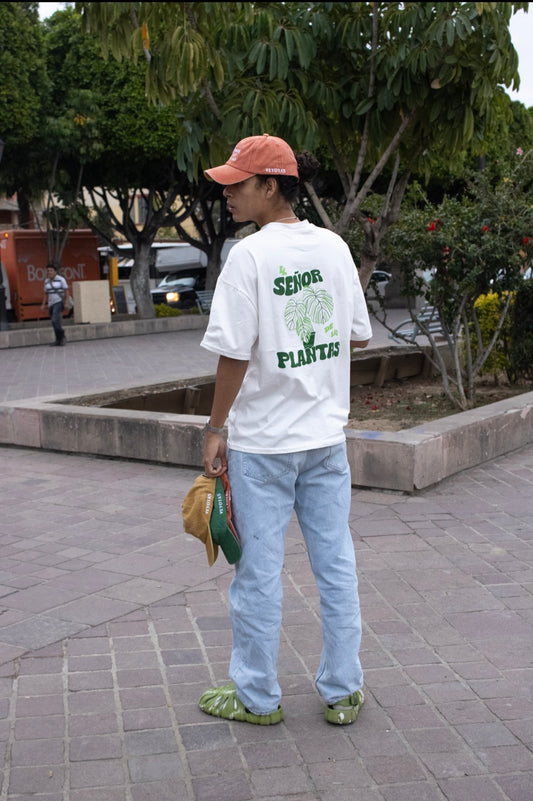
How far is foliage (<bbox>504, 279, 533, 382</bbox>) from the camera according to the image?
28.6 ft

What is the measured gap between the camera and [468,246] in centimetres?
719

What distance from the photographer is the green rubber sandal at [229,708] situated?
3031 millimetres

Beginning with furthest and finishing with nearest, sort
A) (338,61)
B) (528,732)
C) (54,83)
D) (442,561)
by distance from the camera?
(54,83) < (338,61) < (442,561) < (528,732)

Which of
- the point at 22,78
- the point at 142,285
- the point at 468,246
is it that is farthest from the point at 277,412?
the point at 142,285

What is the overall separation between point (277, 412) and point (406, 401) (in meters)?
5.91

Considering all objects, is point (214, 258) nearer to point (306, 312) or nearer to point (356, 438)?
point (356, 438)

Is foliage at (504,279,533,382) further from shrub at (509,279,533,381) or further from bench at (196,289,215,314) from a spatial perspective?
bench at (196,289,215,314)

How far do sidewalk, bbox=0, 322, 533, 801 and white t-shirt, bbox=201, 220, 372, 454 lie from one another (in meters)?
0.95

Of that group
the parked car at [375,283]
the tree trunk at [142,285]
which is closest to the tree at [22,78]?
the tree trunk at [142,285]

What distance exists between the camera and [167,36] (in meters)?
6.07

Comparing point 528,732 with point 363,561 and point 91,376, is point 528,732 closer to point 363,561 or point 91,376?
point 363,561

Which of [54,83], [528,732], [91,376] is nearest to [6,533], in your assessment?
[528,732]

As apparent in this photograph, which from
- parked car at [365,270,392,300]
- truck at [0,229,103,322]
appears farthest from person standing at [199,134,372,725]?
truck at [0,229,103,322]

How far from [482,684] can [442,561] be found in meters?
1.33
